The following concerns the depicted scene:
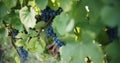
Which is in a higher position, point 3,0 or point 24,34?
point 3,0

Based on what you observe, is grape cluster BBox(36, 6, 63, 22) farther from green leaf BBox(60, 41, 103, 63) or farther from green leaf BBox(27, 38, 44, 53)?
green leaf BBox(60, 41, 103, 63)

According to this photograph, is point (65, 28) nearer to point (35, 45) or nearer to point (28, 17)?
point (28, 17)

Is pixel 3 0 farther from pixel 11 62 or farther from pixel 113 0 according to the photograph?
pixel 11 62

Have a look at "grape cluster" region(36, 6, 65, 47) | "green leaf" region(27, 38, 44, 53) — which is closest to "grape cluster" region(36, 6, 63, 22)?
"grape cluster" region(36, 6, 65, 47)

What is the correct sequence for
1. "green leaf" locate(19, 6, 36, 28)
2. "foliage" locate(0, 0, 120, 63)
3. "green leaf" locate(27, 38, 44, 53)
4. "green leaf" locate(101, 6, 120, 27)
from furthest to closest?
1. "green leaf" locate(27, 38, 44, 53)
2. "green leaf" locate(19, 6, 36, 28)
3. "foliage" locate(0, 0, 120, 63)
4. "green leaf" locate(101, 6, 120, 27)

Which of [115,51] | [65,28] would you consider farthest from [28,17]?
[115,51]

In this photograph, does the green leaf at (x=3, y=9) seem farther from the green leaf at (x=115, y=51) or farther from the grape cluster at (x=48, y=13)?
the green leaf at (x=115, y=51)

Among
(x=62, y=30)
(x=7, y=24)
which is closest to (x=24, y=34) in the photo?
(x=7, y=24)

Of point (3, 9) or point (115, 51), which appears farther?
point (3, 9)
